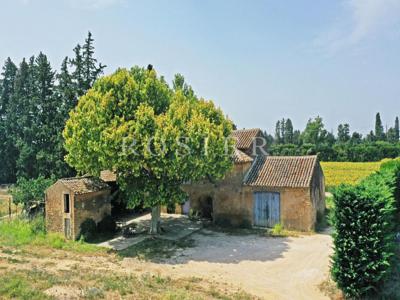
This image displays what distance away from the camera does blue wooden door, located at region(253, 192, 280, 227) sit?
22764 mm

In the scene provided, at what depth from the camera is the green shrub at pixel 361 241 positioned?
1123 cm

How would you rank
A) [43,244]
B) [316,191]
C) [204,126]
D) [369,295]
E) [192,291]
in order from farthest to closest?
[316,191], [43,244], [204,126], [192,291], [369,295]

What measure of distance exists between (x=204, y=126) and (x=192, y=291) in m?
8.77

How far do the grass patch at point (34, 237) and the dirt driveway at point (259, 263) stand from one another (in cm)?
390

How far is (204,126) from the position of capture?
1850cm

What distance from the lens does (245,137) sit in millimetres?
27125

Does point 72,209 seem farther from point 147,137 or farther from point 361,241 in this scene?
point 361,241

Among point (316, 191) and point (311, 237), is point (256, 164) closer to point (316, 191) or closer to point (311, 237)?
point (316, 191)

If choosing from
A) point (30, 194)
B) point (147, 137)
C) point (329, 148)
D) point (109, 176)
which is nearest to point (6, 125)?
point (30, 194)

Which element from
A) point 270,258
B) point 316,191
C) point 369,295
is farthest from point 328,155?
point 369,295

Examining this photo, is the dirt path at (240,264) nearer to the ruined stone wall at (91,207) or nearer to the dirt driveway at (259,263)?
the dirt driveway at (259,263)

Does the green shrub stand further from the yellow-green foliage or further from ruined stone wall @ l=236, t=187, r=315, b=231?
the yellow-green foliage

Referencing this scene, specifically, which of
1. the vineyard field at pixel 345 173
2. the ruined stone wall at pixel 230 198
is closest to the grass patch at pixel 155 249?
the ruined stone wall at pixel 230 198

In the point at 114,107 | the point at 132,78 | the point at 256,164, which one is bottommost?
the point at 256,164
